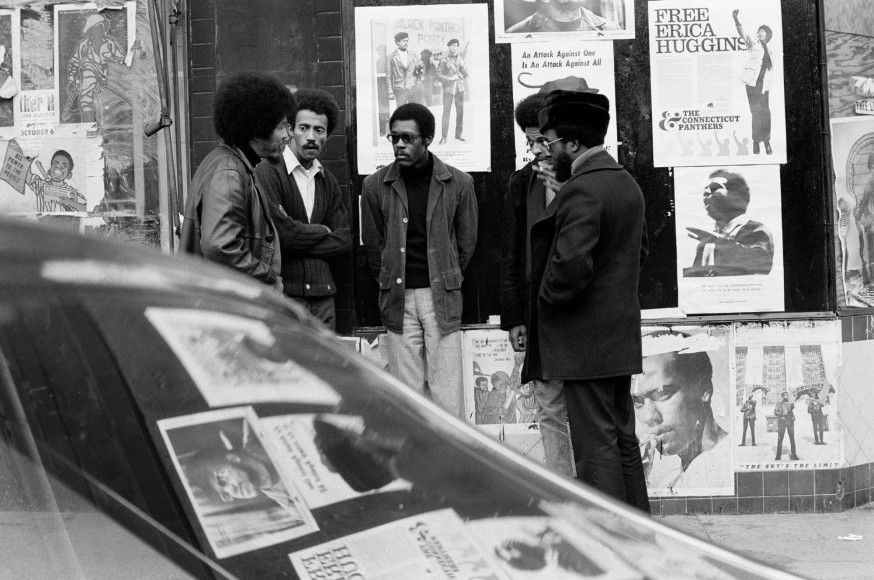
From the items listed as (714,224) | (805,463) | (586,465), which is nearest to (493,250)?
(714,224)

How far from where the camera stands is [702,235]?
5.86m

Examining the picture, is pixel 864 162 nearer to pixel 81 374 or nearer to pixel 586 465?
pixel 586 465

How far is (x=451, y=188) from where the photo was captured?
5672mm

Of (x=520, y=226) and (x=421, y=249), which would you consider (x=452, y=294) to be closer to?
(x=421, y=249)

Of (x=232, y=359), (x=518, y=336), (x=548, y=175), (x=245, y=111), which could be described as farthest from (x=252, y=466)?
(x=518, y=336)

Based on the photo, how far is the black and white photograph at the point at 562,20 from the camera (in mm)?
5848

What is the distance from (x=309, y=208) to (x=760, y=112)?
2.48 meters

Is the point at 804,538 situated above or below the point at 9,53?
below

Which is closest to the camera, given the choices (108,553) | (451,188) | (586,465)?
(108,553)

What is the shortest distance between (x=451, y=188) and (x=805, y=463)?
7.92 feet

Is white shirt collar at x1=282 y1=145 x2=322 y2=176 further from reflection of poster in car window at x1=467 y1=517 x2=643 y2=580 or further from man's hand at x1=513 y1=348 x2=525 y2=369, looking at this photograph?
reflection of poster in car window at x1=467 y1=517 x2=643 y2=580

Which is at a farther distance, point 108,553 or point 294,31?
point 294,31

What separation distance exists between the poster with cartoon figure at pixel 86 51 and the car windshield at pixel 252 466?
4.56 metres

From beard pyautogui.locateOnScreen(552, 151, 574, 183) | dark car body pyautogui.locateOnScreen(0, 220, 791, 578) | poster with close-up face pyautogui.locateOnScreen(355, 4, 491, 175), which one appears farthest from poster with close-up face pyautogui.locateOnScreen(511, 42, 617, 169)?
dark car body pyautogui.locateOnScreen(0, 220, 791, 578)
